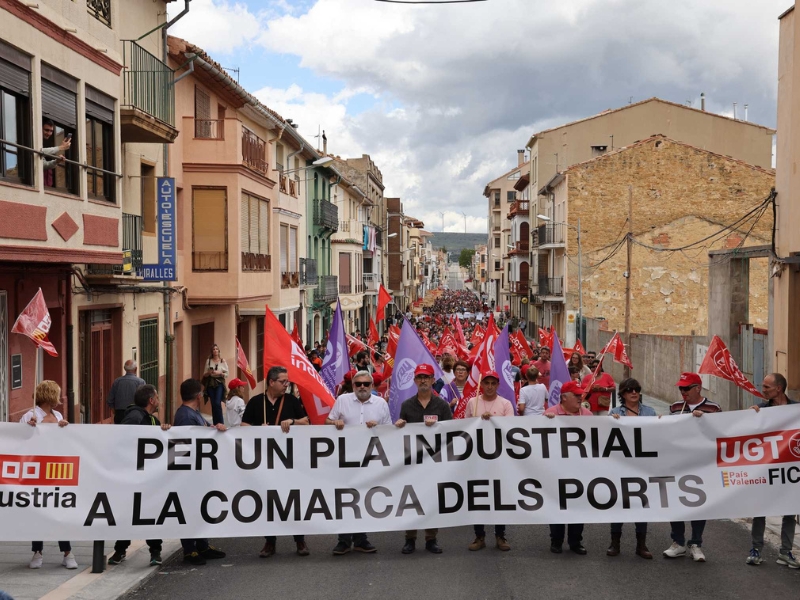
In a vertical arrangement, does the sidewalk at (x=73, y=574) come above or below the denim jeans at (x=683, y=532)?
below

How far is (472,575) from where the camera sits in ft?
25.9

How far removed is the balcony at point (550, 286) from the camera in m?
53.0

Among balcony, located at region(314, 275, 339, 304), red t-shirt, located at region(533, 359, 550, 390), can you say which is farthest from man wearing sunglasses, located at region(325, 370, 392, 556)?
balcony, located at region(314, 275, 339, 304)

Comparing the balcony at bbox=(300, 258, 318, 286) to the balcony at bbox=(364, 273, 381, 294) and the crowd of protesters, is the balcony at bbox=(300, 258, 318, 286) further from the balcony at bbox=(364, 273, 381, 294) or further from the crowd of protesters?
the crowd of protesters

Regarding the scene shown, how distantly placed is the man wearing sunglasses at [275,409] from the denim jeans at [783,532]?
4.03m

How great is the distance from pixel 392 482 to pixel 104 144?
845 cm

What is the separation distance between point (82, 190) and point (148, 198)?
5869 millimetres

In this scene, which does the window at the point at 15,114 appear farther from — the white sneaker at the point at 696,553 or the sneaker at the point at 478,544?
the white sneaker at the point at 696,553

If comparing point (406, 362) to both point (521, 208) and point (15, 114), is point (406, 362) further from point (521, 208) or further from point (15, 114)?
point (521, 208)

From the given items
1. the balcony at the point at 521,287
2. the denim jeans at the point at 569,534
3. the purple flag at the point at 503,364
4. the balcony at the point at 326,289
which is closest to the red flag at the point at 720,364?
the purple flag at the point at 503,364

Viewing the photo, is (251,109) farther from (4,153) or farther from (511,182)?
(511,182)

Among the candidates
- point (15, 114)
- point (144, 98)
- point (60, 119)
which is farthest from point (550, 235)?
point (15, 114)

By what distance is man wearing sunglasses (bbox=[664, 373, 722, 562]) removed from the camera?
848cm

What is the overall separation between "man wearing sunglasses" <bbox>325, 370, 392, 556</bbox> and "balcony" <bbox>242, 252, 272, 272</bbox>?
46.2 feet
